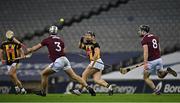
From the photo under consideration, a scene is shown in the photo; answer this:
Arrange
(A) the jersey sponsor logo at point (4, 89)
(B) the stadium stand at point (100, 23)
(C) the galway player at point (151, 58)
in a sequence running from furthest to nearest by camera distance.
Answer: (B) the stadium stand at point (100, 23), (A) the jersey sponsor logo at point (4, 89), (C) the galway player at point (151, 58)

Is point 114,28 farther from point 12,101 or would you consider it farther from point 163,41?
point 12,101

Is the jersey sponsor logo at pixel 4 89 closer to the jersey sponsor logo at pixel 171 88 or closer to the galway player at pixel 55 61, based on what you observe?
the jersey sponsor logo at pixel 171 88

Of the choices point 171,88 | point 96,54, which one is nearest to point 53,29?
point 96,54

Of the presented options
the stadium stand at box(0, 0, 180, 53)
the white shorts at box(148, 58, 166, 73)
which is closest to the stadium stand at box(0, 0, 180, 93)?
the stadium stand at box(0, 0, 180, 53)

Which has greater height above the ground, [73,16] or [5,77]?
[73,16]

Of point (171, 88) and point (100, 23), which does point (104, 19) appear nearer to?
point (100, 23)

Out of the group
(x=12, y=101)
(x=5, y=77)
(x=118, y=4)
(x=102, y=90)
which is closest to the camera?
(x=12, y=101)

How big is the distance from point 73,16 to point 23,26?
2138mm

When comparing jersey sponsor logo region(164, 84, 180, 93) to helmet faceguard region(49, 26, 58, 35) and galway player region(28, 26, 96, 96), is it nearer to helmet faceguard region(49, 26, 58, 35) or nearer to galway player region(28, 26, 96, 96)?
galway player region(28, 26, 96, 96)

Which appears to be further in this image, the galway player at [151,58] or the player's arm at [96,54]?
the player's arm at [96,54]

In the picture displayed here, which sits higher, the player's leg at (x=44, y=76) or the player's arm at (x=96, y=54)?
the player's arm at (x=96, y=54)

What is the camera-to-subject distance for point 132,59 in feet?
81.7

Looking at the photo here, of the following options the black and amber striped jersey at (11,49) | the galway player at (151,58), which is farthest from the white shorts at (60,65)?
the black and amber striped jersey at (11,49)

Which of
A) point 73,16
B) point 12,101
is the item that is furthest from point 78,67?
point 12,101
